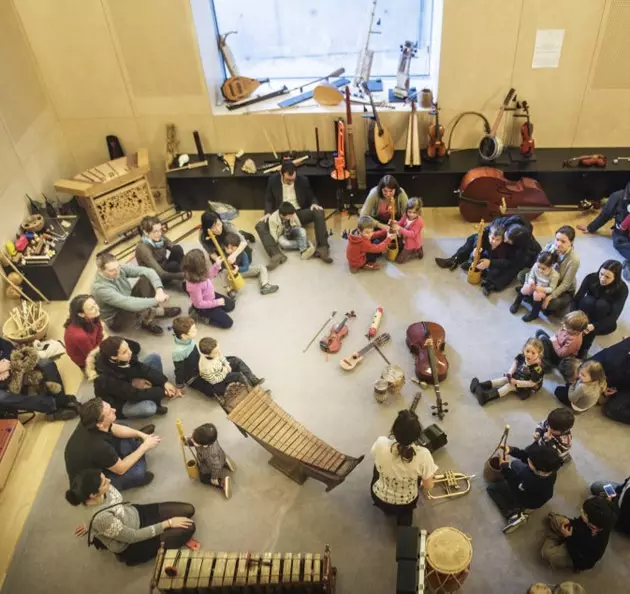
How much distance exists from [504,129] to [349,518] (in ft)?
15.2

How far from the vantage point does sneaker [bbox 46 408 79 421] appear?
15.3ft

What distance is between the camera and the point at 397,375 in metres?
4.56

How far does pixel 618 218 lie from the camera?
585cm

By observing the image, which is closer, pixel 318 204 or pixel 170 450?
pixel 170 450

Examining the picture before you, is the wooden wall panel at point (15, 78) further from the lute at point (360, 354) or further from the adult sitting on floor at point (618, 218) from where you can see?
the adult sitting on floor at point (618, 218)

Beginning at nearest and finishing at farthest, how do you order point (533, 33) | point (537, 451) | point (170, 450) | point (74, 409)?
1. point (537, 451)
2. point (170, 450)
3. point (74, 409)
4. point (533, 33)

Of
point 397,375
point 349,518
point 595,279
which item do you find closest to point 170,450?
point 349,518

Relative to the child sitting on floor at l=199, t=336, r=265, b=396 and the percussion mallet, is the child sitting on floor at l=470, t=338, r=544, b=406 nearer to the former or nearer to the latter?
the percussion mallet

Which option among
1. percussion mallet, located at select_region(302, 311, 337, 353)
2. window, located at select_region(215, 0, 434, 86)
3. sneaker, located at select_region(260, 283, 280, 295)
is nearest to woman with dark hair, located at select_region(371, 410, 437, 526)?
percussion mallet, located at select_region(302, 311, 337, 353)

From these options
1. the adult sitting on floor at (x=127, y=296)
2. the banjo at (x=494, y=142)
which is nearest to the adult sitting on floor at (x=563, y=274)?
the banjo at (x=494, y=142)

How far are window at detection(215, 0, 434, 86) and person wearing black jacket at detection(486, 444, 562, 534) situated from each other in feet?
15.3

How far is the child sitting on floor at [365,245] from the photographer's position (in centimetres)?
561

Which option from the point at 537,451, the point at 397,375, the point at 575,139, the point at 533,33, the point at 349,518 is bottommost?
the point at 349,518

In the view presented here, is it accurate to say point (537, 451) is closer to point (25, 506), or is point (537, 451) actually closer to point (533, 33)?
point (25, 506)
